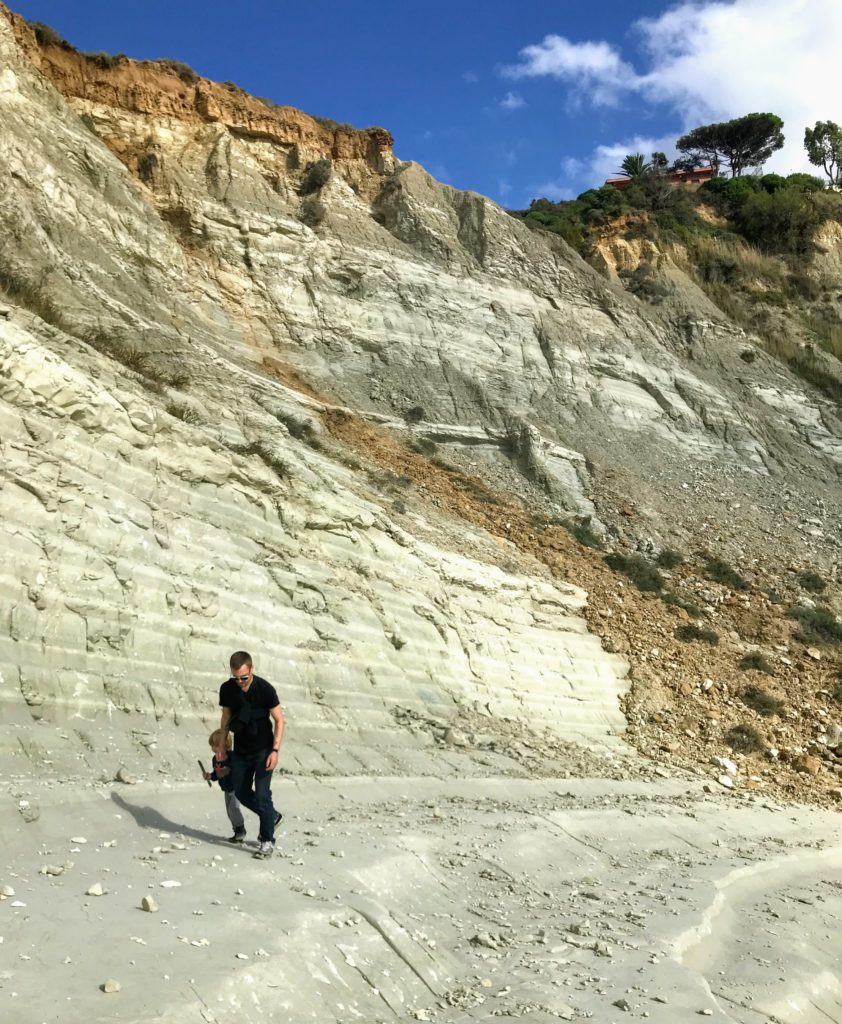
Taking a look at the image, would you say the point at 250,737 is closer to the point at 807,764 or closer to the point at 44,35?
the point at 807,764

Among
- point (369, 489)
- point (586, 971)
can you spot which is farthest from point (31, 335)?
point (586, 971)

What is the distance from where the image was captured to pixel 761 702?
14680 millimetres

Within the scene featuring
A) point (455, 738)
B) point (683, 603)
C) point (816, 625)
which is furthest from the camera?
point (816, 625)

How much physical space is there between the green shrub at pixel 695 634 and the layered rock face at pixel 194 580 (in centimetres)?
225

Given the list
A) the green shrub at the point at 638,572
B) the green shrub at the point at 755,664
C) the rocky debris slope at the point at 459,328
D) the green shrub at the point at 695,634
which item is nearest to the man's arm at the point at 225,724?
the green shrub at the point at 695,634

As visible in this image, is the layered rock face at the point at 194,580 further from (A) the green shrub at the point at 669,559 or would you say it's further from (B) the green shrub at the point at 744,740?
(A) the green shrub at the point at 669,559

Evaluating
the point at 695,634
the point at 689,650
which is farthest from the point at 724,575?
the point at 689,650

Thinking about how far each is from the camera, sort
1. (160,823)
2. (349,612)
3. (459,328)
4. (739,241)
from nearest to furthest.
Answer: (160,823) < (349,612) < (459,328) < (739,241)

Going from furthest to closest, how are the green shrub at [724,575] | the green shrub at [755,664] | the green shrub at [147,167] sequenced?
the green shrub at [147,167], the green shrub at [724,575], the green shrub at [755,664]

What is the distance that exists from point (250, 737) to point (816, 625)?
1525cm

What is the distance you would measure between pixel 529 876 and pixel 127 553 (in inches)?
175

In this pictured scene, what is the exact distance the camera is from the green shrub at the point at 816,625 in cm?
1728

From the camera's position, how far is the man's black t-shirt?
18.1 feet

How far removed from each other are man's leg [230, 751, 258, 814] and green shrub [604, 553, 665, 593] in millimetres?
12781
